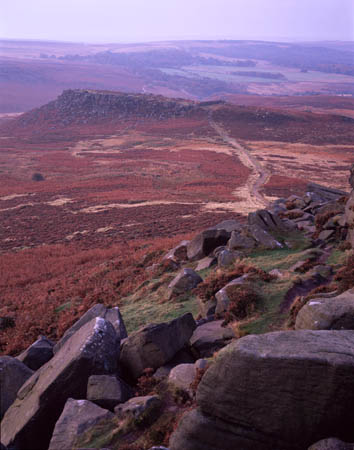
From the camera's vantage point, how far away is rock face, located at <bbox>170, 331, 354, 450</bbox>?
600cm

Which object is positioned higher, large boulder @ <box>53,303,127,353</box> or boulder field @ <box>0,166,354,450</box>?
boulder field @ <box>0,166,354,450</box>

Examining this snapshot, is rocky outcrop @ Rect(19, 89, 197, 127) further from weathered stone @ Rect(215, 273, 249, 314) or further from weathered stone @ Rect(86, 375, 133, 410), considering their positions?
weathered stone @ Rect(86, 375, 133, 410)

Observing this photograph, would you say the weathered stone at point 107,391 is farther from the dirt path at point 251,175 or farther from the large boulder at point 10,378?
the dirt path at point 251,175

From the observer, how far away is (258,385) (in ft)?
20.6

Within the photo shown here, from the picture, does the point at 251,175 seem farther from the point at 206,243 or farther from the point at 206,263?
the point at 206,263

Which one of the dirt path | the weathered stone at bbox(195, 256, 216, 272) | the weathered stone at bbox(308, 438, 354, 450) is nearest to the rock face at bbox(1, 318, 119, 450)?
the weathered stone at bbox(308, 438, 354, 450)

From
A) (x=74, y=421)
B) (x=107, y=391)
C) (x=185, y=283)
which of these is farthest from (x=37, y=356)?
(x=185, y=283)

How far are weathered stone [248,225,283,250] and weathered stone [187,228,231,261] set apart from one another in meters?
1.63

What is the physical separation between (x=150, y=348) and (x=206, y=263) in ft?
29.4

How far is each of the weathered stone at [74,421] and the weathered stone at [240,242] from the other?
1189 cm

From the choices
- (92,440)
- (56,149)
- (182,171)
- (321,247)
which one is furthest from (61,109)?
(92,440)

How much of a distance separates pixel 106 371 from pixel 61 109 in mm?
123699

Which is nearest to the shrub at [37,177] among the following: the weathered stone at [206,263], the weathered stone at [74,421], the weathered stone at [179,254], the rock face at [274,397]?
the weathered stone at [179,254]

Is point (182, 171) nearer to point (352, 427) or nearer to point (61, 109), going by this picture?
point (352, 427)
